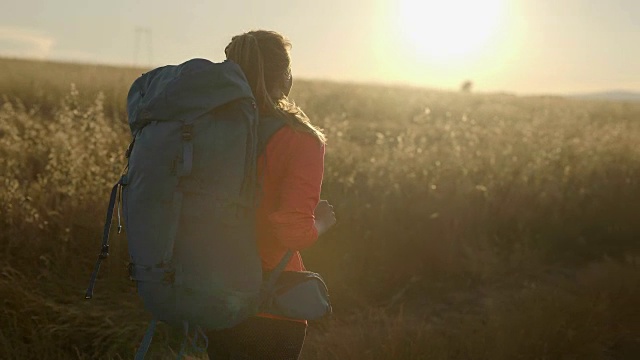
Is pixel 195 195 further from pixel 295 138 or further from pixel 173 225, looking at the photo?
pixel 295 138

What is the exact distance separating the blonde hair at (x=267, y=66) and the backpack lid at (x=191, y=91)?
0.09 meters

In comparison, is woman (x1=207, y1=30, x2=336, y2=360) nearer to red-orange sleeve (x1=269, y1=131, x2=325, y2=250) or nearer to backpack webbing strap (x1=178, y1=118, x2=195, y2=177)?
red-orange sleeve (x1=269, y1=131, x2=325, y2=250)

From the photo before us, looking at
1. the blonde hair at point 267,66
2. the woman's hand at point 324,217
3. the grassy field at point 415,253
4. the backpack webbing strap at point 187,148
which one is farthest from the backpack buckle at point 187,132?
the grassy field at point 415,253

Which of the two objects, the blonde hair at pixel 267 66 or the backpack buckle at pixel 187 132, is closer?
the backpack buckle at pixel 187 132

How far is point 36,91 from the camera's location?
1400 centimetres

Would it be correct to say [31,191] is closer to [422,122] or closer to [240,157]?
[240,157]

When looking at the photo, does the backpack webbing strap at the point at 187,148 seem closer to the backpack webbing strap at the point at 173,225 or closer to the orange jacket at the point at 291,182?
the backpack webbing strap at the point at 173,225

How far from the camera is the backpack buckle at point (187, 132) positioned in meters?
1.97

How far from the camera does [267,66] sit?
219 centimetres

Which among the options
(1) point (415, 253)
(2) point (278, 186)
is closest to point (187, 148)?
(2) point (278, 186)

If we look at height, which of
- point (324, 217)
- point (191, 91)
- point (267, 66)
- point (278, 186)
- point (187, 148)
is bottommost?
point (324, 217)

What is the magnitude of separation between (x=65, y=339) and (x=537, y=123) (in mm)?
10493

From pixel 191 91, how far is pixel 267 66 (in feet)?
0.96

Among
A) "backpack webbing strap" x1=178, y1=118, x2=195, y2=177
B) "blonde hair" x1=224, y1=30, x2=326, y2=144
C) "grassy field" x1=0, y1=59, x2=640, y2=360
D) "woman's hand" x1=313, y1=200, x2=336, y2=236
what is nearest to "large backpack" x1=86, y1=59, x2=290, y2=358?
"backpack webbing strap" x1=178, y1=118, x2=195, y2=177
